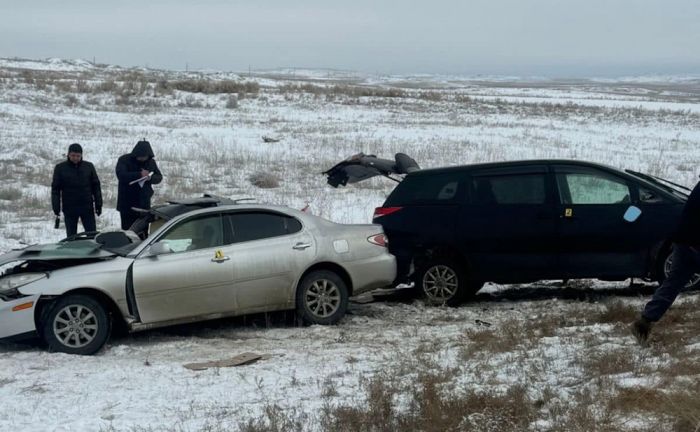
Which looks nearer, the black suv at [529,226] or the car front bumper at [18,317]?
the car front bumper at [18,317]

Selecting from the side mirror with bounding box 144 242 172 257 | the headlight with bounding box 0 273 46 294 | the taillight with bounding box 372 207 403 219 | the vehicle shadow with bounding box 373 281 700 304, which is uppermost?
the taillight with bounding box 372 207 403 219

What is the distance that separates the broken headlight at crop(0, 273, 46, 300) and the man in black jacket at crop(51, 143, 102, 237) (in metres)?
3.20

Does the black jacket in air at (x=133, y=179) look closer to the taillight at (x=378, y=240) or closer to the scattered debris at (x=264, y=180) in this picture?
the taillight at (x=378, y=240)

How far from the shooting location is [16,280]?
27.8 feet

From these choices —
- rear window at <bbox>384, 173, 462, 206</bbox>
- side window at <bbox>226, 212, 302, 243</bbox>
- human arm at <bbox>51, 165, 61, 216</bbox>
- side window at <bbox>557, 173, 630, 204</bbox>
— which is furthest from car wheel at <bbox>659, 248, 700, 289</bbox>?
human arm at <bbox>51, 165, 61, 216</bbox>

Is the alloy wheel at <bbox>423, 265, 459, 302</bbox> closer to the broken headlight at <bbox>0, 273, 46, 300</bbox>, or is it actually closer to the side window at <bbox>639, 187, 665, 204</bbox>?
the side window at <bbox>639, 187, 665, 204</bbox>

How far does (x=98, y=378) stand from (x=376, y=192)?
11711 mm

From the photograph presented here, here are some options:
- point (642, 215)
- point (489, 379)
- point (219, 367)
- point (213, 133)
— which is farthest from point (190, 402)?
point (213, 133)

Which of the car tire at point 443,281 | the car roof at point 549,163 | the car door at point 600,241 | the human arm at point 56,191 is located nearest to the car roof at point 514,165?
the car roof at point 549,163

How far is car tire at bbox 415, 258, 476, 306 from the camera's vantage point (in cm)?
1035

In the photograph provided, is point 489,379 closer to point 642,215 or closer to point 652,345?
point 652,345

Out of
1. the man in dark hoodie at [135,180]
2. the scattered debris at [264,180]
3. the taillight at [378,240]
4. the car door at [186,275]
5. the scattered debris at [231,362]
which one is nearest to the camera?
the scattered debris at [231,362]

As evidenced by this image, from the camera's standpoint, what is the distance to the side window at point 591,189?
1034 centimetres

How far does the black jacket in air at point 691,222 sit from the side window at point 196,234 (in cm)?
448
